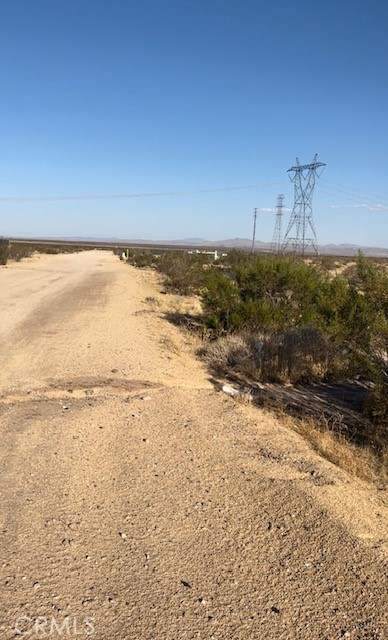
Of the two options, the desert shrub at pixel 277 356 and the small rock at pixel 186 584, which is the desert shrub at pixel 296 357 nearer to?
the desert shrub at pixel 277 356

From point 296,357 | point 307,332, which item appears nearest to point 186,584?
point 296,357

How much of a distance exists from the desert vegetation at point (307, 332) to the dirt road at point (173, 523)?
141 centimetres

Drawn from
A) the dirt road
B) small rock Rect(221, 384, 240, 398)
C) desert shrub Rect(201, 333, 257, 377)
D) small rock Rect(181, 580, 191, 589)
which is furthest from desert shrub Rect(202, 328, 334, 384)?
small rock Rect(181, 580, 191, 589)

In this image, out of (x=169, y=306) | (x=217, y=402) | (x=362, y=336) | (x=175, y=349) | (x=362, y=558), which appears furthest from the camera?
(x=169, y=306)

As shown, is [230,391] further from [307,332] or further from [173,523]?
[173,523]

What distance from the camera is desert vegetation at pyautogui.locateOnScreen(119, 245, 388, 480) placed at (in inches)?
260

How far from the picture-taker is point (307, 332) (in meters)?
9.75

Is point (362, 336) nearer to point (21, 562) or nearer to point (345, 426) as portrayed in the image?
point (345, 426)

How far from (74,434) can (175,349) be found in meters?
5.04

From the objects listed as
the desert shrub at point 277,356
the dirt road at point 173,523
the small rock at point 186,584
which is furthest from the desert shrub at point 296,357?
the small rock at point 186,584

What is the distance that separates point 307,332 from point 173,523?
654 centimetres

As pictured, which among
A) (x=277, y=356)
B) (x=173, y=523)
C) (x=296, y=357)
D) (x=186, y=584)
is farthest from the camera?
(x=296, y=357)

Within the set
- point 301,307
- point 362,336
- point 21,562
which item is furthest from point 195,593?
point 301,307

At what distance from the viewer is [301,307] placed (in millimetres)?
11750
